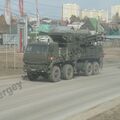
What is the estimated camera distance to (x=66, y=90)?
68.0 feet

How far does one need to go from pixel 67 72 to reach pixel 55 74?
135cm

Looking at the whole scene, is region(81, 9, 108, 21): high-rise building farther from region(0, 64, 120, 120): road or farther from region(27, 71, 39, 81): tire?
region(0, 64, 120, 120): road

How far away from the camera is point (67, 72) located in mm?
27453

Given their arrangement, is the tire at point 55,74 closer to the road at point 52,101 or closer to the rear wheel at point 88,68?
the road at point 52,101

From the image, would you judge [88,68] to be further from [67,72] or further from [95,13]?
[95,13]

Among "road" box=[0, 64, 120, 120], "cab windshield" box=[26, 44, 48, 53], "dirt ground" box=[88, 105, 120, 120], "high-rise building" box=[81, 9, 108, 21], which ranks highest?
"high-rise building" box=[81, 9, 108, 21]

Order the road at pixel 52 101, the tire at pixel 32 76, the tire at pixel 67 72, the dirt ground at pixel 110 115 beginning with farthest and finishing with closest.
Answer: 1. the tire at pixel 67 72
2. the tire at pixel 32 76
3. the road at pixel 52 101
4. the dirt ground at pixel 110 115

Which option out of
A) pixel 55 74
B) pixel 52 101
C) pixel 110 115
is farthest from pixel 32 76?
pixel 110 115

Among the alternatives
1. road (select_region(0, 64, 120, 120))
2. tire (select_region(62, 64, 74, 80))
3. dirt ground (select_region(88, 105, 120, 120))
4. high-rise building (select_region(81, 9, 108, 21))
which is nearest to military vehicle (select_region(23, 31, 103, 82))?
tire (select_region(62, 64, 74, 80))

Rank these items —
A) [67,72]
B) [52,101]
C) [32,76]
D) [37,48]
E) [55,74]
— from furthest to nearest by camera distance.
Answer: [67,72] < [32,76] < [37,48] < [55,74] < [52,101]

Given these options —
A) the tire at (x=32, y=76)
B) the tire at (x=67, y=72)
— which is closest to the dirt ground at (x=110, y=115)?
the tire at (x=67, y=72)

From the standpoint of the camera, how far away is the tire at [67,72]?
1072 inches

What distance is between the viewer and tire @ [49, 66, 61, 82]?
2585 cm

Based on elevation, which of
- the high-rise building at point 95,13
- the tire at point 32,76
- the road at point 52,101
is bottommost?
the tire at point 32,76
